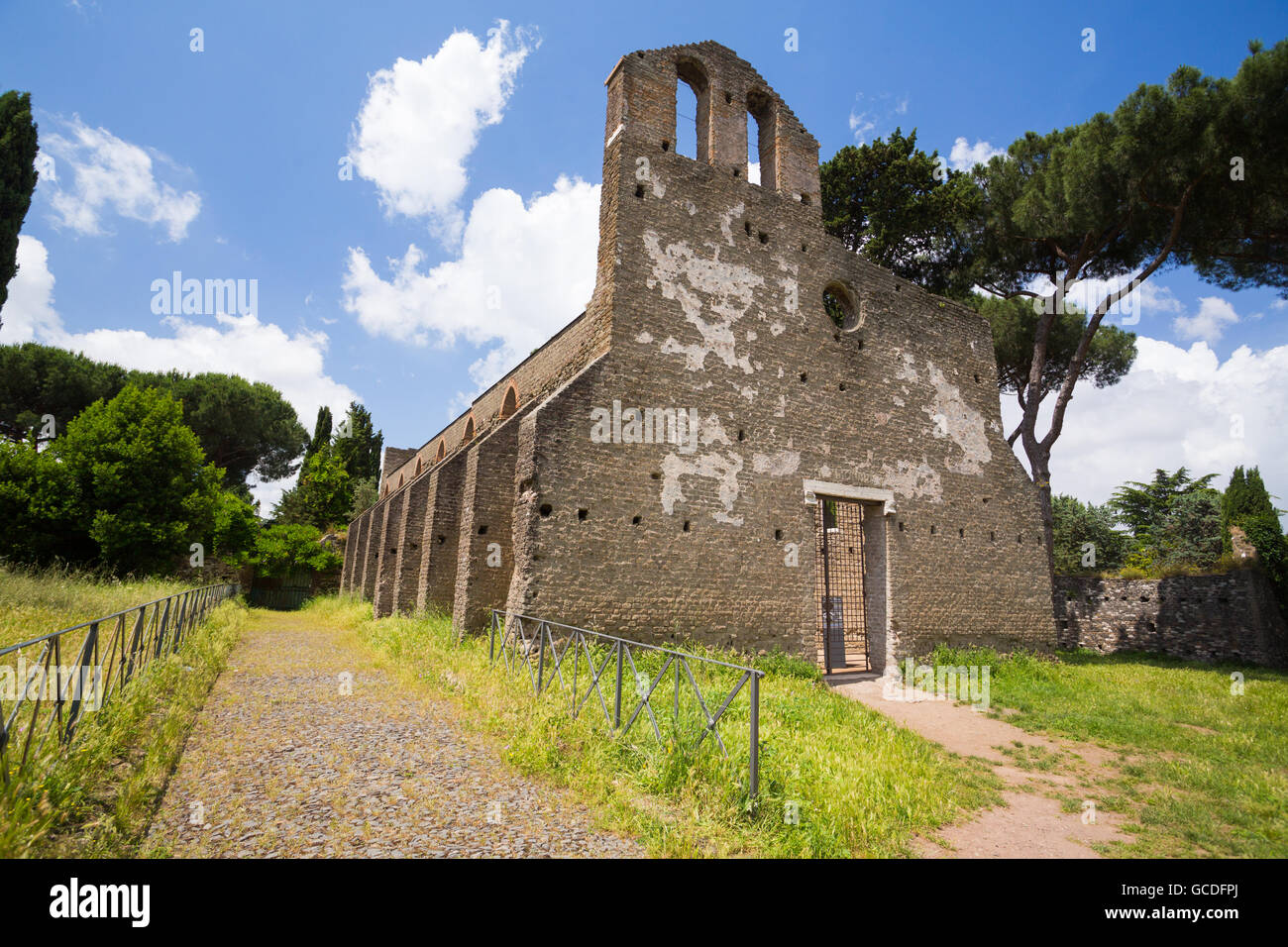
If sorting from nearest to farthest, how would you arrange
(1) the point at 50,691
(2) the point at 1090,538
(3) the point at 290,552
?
(1) the point at 50,691
(3) the point at 290,552
(2) the point at 1090,538

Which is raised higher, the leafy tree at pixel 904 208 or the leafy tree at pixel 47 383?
the leafy tree at pixel 904 208

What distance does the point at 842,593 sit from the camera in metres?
15.2

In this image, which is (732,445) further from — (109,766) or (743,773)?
(109,766)

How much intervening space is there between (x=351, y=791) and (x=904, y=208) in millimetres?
19905

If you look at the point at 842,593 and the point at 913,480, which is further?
the point at 842,593

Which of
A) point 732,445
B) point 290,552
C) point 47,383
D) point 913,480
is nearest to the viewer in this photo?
point 732,445

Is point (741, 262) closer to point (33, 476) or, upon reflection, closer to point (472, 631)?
point (472, 631)

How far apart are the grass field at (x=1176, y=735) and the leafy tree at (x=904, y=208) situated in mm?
11929

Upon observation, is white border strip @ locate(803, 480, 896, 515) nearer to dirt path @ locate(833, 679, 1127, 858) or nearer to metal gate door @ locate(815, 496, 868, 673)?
metal gate door @ locate(815, 496, 868, 673)

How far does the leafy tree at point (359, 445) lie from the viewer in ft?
122

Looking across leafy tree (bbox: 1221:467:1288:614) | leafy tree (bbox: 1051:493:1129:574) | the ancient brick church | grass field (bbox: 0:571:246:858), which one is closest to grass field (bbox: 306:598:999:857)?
the ancient brick church

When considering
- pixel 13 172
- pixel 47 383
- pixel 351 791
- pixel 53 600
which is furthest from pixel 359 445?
pixel 351 791

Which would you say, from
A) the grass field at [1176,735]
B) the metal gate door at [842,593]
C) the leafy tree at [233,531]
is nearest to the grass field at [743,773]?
the grass field at [1176,735]

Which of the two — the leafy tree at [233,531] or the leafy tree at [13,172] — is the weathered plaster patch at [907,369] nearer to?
the leafy tree at [233,531]
